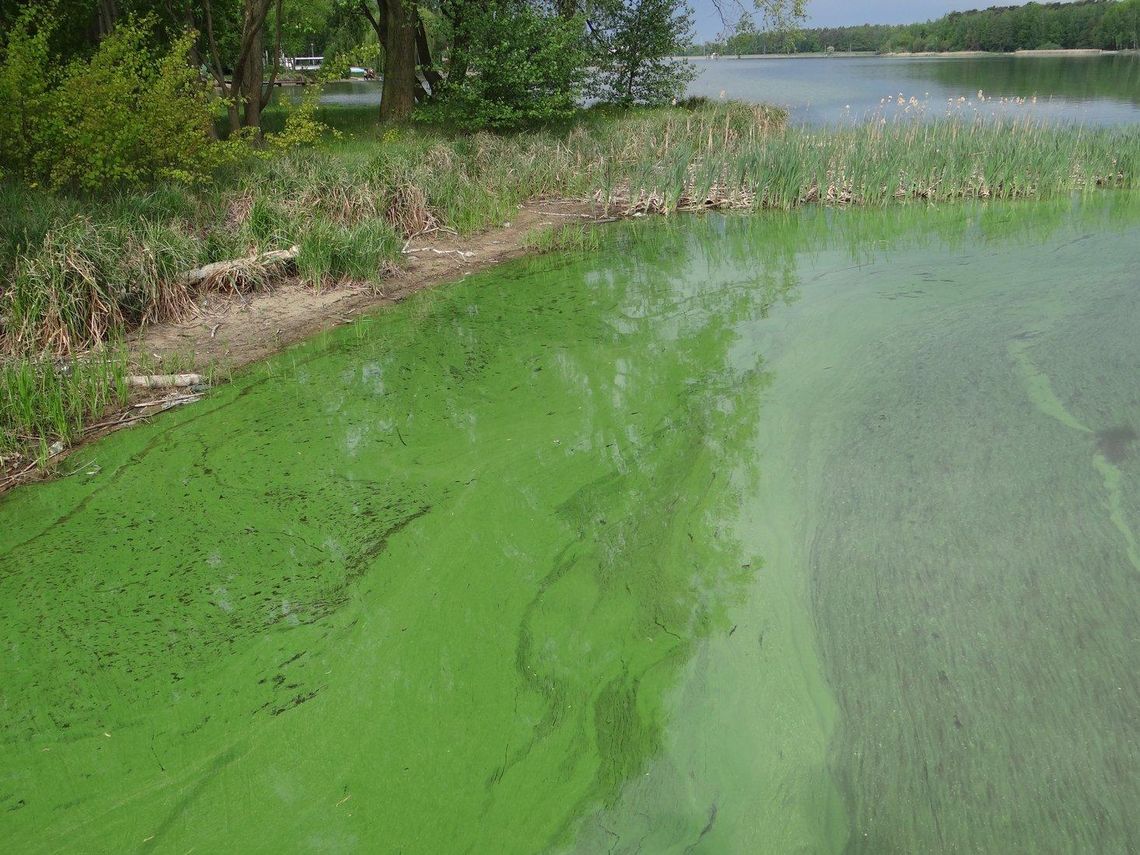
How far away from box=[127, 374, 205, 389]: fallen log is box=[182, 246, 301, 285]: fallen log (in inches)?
46.6

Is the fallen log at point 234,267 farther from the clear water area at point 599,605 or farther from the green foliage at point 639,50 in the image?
the green foliage at point 639,50

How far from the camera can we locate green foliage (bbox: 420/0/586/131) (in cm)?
1011

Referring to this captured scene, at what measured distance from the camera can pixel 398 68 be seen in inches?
426

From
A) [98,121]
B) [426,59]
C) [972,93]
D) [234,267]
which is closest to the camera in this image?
[234,267]

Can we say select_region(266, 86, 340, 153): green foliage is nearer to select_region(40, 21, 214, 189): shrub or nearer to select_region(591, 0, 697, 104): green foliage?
select_region(40, 21, 214, 189): shrub

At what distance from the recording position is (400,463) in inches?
150

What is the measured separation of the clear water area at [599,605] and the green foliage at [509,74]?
5978 mm

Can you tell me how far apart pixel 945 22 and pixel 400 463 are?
67.0 metres

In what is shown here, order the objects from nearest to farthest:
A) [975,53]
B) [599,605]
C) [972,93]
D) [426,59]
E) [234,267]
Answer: [599,605], [234,267], [426,59], [972,93], [975,53]

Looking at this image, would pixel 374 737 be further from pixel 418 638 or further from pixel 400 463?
pixel 400 463

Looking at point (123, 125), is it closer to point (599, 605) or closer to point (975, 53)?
point (599, 605)

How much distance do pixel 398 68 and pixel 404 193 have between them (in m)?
4.40

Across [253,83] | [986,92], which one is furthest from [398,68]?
[986,92]

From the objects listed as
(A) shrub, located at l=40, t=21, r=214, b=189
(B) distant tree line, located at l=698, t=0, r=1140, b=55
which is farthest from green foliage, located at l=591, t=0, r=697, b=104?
(B) distant tree line, located at l=698, t=0, r=1140, b=55
